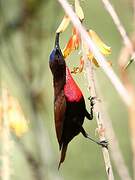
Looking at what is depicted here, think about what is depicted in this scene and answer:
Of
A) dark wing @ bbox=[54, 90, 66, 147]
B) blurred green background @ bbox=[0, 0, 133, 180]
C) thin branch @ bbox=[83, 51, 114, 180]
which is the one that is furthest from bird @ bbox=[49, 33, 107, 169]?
blurred green background @ bbox=[0, 0, 133, 180]

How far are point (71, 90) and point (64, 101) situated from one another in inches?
1.2

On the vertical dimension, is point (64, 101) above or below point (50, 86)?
below

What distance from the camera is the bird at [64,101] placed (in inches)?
41.7

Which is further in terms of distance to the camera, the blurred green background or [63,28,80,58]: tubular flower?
the blurred green background

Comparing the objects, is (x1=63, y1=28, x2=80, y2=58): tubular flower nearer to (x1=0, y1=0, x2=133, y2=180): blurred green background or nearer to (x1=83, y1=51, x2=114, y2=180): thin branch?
(x1=83, y1=51, x2=114, y2=180): thin branch

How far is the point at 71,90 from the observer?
1089 millimetres

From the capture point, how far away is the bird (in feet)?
3.48

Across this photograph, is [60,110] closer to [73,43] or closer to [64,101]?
[64,101]

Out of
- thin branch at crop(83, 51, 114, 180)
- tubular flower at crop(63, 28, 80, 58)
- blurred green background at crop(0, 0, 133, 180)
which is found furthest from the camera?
blurred green background at crop(0, 0, 133, 180)

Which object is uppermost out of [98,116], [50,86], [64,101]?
[50,86]

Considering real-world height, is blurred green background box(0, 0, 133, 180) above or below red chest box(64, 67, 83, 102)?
above

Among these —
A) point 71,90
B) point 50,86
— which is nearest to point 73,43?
point 71,90

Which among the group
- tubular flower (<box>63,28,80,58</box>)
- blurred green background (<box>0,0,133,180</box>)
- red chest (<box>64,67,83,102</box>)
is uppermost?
blurred green background (<box>0,0,133,180</box>)

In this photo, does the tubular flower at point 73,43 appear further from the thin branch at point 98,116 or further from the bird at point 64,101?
the thin branch at point 98,116
